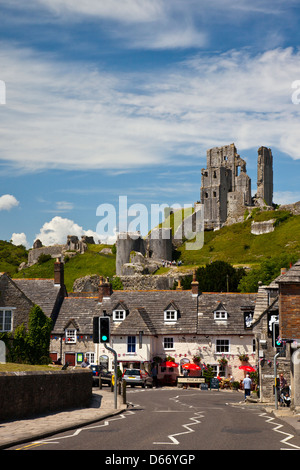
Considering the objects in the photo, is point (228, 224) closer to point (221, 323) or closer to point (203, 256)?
point (203, 256)

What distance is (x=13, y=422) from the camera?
802 inches

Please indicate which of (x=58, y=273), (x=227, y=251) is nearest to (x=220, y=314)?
(x=58, y=273)

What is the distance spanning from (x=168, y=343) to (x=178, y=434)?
40523 millimetres

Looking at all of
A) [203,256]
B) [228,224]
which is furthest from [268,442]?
[228,224]

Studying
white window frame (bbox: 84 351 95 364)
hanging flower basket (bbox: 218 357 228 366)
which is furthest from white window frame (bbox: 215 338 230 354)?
white window frame (bbox: 84 351 95 364)

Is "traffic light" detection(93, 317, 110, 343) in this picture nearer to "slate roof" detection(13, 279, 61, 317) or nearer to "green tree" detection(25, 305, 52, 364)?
"green tree" detection(25, 305, 52, 364)

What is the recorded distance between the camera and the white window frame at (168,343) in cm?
5816

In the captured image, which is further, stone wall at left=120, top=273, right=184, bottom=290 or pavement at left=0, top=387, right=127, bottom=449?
stone wall at left=120, top=273, right=184, bottom=290

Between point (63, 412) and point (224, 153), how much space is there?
480 feet

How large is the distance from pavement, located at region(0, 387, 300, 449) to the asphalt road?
0.36 m

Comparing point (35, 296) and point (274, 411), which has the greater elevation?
point (35, 296)

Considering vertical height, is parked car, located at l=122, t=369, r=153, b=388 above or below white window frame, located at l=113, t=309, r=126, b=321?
below

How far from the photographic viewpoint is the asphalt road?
1545 cm

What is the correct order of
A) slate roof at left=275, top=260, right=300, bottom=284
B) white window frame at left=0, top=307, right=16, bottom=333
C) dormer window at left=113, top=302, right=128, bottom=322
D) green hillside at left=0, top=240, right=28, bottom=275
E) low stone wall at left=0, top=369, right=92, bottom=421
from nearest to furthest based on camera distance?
1. low stone wall at left=0, top=369, right=92, bottom=421
2. slate roof at left=275, top=260, right=300, bottom=284
3. white window frame at left=0, top=307, right=16, bottom=333
4. dormer window at left=113, top=302, right=128, bottom=322
5. green hillside at left=0, top=240, right=28, bottom=275
